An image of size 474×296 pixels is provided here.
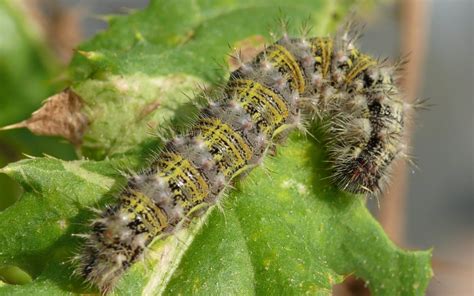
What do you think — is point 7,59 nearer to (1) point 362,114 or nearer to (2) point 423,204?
(1) point 362,114

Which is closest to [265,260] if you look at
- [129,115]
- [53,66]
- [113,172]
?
[113,172]

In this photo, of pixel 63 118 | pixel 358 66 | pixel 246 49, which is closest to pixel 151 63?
pixel 63 118

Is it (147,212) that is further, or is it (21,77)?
(21,77)

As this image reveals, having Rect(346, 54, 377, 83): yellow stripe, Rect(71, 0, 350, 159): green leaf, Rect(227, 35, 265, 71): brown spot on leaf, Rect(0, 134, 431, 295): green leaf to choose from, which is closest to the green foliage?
Rect(71, 0, 350, 159): green leaf

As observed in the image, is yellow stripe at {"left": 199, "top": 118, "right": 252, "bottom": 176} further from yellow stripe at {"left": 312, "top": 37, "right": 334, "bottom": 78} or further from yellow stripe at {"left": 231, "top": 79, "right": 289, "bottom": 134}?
yellow stripe at {"left": 312, "top": 37, "right": 334, "bottom": 78}

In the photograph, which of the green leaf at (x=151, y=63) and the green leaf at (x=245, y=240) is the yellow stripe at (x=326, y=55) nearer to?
the green leaf at (x=151, y=63)

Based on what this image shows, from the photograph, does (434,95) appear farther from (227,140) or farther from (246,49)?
(227,140)

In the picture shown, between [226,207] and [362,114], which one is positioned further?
[362,114]
